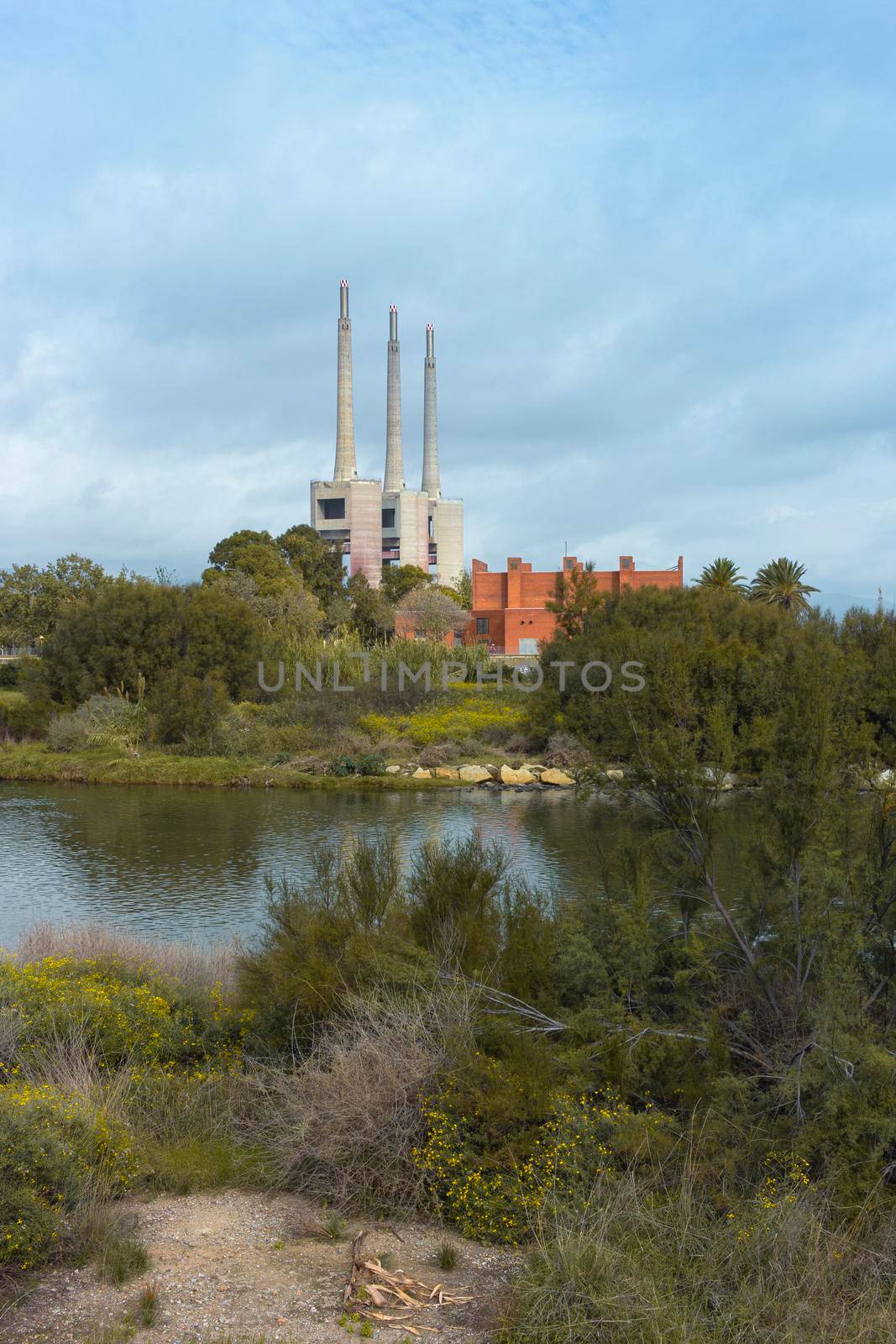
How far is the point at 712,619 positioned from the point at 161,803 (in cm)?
1453

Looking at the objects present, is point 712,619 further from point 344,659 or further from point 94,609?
point 94,609

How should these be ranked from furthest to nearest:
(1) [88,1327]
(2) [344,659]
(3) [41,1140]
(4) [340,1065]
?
(2) [344,659]
(4) [340,1065]
(3) [41,1140]
(1) [88,1327]

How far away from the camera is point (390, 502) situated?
82938mm

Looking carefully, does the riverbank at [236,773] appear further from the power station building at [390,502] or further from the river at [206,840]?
the power station building at [390,502]

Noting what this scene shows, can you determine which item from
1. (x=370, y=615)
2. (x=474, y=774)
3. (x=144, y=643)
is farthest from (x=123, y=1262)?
(x=370, y=615)

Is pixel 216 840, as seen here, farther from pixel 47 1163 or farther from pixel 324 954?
pixel 47 1163

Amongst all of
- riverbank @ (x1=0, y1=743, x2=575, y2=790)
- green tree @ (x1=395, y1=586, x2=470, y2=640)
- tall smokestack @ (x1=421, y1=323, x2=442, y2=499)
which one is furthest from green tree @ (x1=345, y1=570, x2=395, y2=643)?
tall smokestack @ (x1=421, y1=323, x2=442, y2=499)

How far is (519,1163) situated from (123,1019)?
7.93ft

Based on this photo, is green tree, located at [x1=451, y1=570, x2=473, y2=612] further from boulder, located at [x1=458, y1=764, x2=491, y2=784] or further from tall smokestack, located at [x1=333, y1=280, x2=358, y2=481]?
boulder, located at [x1=458, y1=764, x2=491, y2=784]

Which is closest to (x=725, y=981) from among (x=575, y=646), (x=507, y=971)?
(x=507, y=971)

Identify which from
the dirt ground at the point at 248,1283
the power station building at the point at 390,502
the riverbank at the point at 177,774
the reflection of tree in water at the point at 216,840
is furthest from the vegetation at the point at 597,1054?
the power station building at the point at 390,502

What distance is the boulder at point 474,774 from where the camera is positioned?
23.8 metres

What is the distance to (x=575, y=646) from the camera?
88.5 ft

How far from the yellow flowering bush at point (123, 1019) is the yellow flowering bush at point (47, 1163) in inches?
38.4
